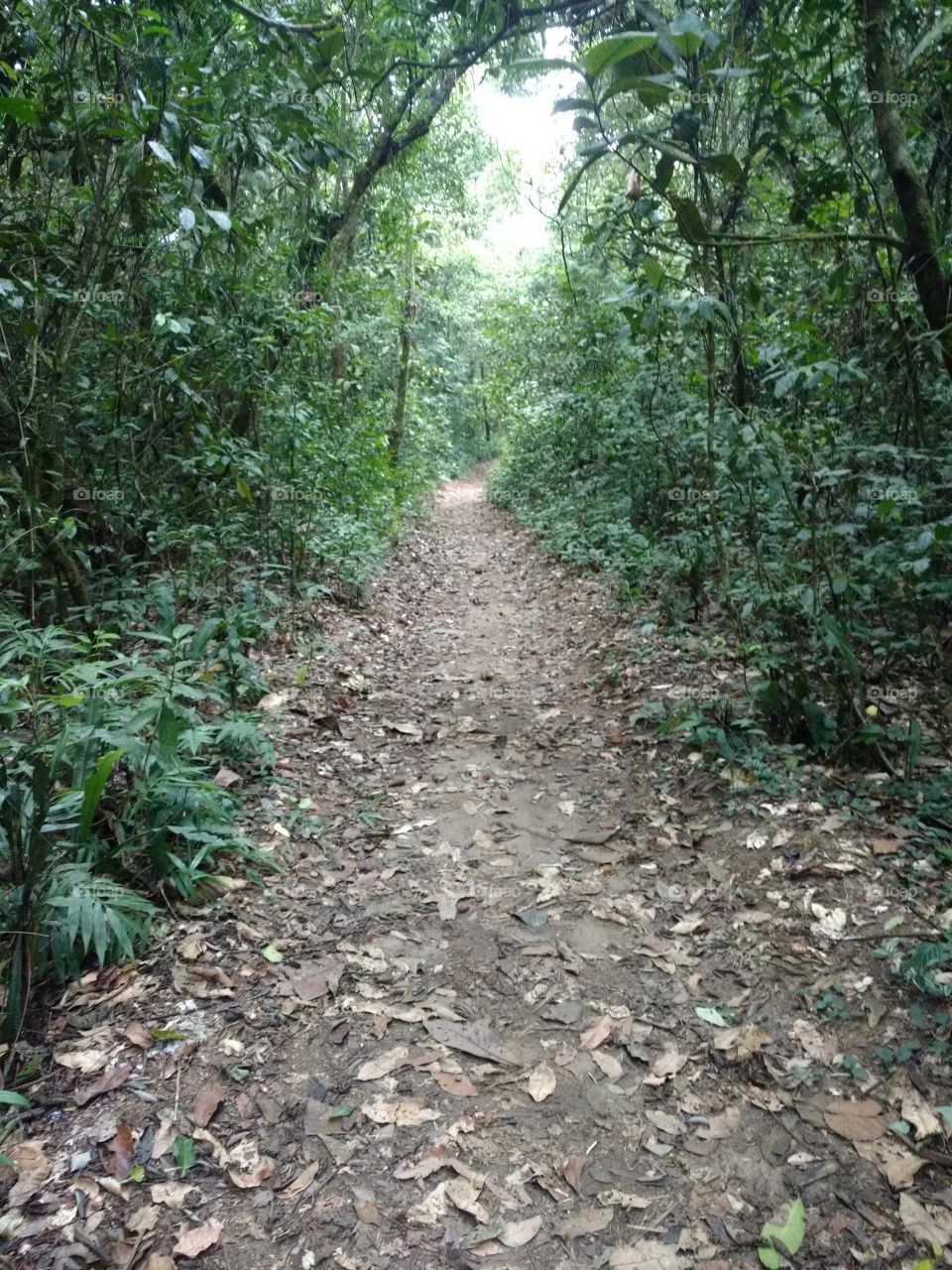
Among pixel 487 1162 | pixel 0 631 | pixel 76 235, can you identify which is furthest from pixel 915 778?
pixel 76 235

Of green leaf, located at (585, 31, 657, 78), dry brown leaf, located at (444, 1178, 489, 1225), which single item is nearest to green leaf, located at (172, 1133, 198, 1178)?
dry brown leaf, located at (444, 1178, 489, 1225)

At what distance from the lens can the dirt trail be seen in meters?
2.33

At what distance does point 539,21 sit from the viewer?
20.7 ft

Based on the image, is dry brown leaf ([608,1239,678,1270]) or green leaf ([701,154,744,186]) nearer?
dry brown leaf ([608,1239,678,1270])

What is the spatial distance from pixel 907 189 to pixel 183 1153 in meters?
5.31

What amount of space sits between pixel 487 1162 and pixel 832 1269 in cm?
100

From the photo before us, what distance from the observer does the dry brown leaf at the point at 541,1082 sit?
2.79 meters

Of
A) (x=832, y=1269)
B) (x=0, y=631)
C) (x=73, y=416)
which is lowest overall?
(x=832, y=1269)

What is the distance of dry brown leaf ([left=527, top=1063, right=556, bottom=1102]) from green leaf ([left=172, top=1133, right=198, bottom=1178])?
1.12m

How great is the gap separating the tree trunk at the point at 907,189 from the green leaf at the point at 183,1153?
4.74 metres

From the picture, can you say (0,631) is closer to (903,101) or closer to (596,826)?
(596,826)

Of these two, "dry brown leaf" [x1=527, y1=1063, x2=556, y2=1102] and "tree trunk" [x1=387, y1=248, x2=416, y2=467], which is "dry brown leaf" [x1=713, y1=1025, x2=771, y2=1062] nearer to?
"dry brown leaf" [x1=527, y1=1063, x2=556, y2=1102]

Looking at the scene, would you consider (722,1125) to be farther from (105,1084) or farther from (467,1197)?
(105,1084)

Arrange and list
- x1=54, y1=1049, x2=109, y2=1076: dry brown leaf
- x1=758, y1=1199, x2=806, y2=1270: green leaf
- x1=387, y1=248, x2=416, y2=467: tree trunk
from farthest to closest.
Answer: x1=387, y1=248, x2=416, y2=467: tree trunk → x1=54, y1=1049, x2=109, y2=1076: dry brown leaf → x1=758, y1=1199, x2=806, y2=1270: green leaf
